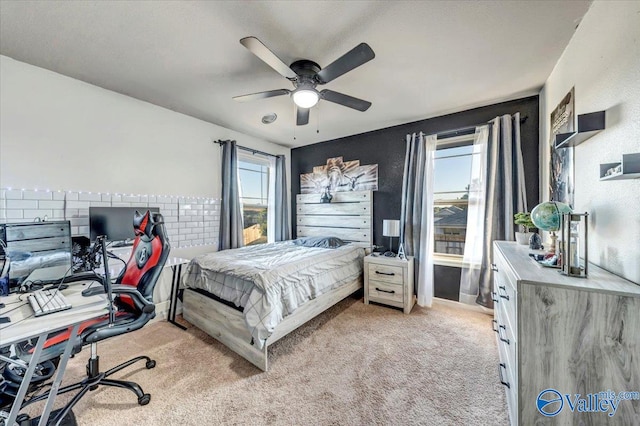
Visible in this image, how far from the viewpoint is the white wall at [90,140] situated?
6.72ft

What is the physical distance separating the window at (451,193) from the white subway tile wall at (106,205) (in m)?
3.21

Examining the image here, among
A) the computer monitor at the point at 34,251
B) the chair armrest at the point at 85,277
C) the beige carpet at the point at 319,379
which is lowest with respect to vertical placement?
the beige carpet at the point at 319,379

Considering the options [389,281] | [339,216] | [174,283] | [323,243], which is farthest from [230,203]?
[389,281]

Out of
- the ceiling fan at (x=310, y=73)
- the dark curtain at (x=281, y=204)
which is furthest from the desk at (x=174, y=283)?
the ceiling fan at (x=310, y=73)

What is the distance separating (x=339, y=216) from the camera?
404 cm

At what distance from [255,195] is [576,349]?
4001mm

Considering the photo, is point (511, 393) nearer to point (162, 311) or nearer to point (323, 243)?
point (323, 243)

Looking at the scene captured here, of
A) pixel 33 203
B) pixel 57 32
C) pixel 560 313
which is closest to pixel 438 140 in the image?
pixel 560 313

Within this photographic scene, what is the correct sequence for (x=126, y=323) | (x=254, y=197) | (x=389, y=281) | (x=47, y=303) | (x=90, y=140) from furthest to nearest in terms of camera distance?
(x=254, y=197), (x=389, y=281), (x=90, y=140), (x=126, y=323), (x=47, y=303)

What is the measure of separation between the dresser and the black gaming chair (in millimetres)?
2158

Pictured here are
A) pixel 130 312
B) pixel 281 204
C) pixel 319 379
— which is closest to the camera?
pixel 130 312

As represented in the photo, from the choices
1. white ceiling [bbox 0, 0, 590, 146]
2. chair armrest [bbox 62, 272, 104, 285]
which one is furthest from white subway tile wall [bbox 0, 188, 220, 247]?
white ceiling [bbox 0, 0, 590, 146]

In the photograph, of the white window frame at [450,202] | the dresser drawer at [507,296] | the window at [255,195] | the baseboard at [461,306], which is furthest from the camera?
the window at [255,195]

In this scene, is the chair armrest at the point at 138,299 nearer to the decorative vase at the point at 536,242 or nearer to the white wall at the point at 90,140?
the white wall at the point at 90,140
